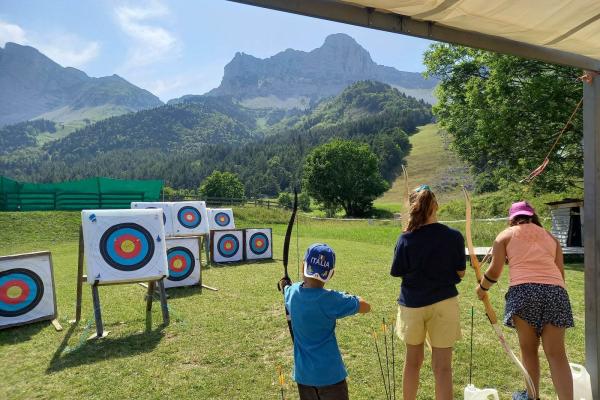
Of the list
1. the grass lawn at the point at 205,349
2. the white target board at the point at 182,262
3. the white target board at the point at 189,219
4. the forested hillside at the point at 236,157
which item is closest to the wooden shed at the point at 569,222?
the grass lawn at the point at 205,349

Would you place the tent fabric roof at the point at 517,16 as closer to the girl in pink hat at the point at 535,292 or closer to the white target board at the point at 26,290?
the girl in pink hat at the point at 535,292

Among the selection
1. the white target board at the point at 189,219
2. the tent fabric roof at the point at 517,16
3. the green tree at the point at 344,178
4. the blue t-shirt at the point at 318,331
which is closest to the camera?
the tent fabric roof at the point at 517,16

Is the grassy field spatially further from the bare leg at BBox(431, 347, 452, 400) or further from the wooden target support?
the bare leg at BBox(431, 347, 452, 400)

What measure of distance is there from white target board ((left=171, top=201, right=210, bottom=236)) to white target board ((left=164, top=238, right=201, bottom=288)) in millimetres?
3292

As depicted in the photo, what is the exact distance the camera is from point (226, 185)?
260 ft

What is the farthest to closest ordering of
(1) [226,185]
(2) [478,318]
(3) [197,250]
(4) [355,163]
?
(1) [226,185], (4) [355,163], (3) [197,250], (2) [478,318]

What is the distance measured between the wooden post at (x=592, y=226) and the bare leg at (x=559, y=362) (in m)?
0.44

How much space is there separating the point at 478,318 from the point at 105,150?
190 meters

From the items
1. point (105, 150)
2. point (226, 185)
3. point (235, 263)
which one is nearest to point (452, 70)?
point (235, 263)

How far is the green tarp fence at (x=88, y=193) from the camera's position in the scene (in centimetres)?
2262

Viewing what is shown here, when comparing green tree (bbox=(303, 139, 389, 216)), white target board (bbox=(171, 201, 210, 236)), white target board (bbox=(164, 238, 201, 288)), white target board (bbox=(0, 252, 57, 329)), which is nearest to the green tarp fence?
white target board (bbox=(171, 201, 210, 236))

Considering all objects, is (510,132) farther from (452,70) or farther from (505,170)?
(452,70)

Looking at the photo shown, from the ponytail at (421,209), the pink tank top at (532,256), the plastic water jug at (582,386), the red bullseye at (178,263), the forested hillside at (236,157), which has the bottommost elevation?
the plastic water jug at (582,386)

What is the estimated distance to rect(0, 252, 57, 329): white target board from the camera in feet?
17.6
